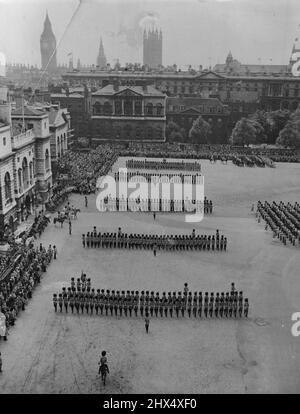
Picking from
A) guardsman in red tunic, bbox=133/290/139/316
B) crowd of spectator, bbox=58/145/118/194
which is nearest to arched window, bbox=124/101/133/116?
crowd of spectator, bbox=58/145/118/194

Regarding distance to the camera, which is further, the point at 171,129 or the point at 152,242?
the point at 171,129

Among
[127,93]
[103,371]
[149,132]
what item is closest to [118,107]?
[127,93]

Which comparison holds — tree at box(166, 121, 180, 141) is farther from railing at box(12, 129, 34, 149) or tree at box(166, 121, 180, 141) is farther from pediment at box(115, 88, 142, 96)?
railing at box(12, 129, 34, 149)

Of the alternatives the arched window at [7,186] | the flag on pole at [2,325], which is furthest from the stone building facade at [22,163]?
the flag on pole at [2,325]

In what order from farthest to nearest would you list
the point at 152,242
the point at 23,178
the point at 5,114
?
the point at 23,178, the point at 5,114, the point at 152,242

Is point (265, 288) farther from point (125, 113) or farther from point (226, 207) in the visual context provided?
point (125, 113)

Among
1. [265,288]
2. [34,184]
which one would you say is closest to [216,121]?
[34,184]

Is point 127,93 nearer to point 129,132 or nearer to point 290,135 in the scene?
point 129,132

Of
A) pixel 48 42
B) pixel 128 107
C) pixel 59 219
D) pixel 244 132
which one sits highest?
pixel 48 42

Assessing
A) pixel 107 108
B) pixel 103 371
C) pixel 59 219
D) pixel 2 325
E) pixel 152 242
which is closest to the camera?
pixel 103 371
